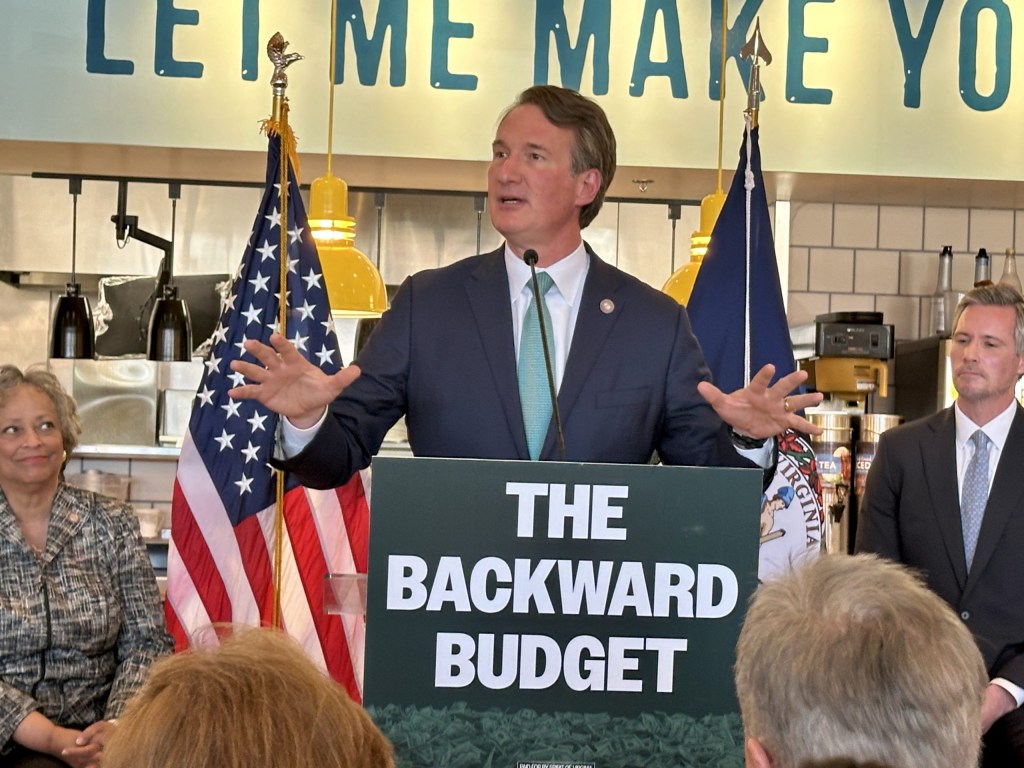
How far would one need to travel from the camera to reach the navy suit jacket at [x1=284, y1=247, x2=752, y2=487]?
2.08m

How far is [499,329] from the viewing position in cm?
214

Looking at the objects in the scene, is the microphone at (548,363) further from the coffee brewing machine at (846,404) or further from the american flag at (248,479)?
the coffee brewing machine at (846,404)

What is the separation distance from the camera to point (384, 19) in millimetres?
4531

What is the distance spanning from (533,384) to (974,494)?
1.51 meters

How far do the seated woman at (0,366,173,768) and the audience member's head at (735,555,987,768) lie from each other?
2.19m

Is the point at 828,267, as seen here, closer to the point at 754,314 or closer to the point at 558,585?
the point at 754,314

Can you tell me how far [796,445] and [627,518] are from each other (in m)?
2.40

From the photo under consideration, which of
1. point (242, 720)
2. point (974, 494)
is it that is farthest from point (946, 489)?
point (242, 720)

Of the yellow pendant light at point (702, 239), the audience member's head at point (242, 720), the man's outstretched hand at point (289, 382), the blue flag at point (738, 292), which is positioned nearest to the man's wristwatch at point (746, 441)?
the man's outstretched hand at point (289, 382)

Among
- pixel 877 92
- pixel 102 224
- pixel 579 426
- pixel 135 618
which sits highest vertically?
pixel 877 92

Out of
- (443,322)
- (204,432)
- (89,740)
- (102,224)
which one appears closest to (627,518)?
(443,322)

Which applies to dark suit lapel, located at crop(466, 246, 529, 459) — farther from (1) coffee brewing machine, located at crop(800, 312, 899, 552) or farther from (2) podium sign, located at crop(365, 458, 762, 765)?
(1) coffee brewing machine, located at crop(800, 312, 899, 552)

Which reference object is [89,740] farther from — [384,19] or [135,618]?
[384,19]

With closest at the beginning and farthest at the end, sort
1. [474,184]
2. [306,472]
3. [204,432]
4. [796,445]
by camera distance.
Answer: [306,472] < [204,432] < [796,445] < [474,184]
